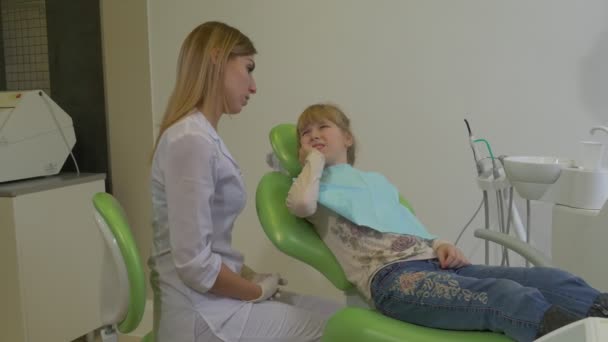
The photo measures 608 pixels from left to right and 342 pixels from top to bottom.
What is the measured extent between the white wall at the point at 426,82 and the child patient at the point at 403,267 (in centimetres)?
51

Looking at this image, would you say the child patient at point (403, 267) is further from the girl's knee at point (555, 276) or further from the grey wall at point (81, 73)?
the grey wall at point (81, 73)

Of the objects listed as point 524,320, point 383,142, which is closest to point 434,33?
point 383,142

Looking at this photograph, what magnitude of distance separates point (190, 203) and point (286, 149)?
53 centimetres

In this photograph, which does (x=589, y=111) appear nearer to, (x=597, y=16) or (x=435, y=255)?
(x=597, y=16)

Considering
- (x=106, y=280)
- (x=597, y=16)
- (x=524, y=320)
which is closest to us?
(x=524, y=320)

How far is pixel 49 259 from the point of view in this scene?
220cm

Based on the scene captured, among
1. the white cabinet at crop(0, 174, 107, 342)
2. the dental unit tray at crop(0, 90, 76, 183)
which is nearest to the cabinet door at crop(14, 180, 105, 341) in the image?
the white cabinet at crop(0, 174, 107, 342)

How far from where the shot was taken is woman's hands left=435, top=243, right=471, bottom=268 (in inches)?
56.9

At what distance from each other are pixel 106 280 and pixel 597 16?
1783 millimetres

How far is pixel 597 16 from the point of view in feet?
6.23

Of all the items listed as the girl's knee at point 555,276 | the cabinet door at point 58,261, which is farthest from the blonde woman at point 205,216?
the cabinet door at point 58,261

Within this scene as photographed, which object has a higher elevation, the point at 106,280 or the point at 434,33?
the point at 434,33

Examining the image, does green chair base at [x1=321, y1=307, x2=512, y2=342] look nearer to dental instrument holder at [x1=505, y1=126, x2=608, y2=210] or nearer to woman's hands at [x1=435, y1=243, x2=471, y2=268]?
woman's hands at [x1=435, y1=243, x2=471, y2=268]

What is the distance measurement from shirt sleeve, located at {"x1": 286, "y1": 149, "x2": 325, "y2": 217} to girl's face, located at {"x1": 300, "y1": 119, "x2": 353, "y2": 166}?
3.4 inches
